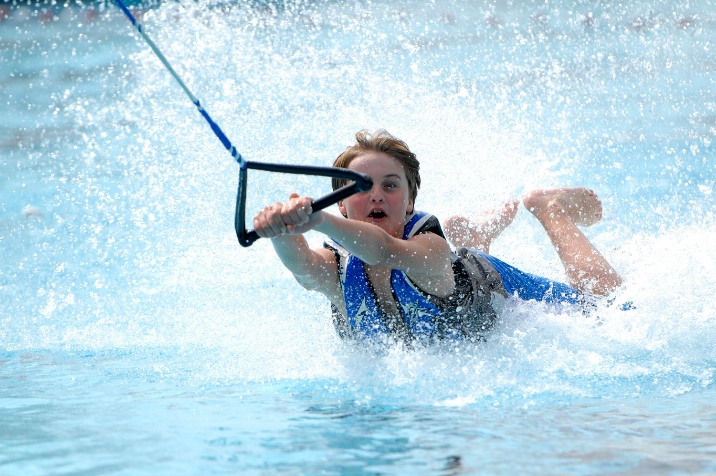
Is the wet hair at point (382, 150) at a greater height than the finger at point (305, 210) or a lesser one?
greater

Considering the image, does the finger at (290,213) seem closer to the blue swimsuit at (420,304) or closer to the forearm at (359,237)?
the forearm at (359,237)

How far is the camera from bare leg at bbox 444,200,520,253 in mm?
3799

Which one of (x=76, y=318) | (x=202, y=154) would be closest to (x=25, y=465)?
(x=76, y=318)

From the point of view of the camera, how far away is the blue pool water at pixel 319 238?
212 centimetres

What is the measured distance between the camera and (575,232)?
3.82m

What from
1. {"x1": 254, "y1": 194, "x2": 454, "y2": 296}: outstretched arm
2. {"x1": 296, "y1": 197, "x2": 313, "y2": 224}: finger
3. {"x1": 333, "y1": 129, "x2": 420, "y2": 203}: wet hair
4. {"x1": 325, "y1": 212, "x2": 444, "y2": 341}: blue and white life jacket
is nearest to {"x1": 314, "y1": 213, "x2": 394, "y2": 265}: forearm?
{"x1": 254, "y1": 194, "x2": 454, "y2": 296}: outstretched arm

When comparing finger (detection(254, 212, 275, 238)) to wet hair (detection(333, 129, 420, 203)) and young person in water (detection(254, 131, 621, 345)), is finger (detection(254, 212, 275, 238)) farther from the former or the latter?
wet hair (detection(333, 129, 420, 203))

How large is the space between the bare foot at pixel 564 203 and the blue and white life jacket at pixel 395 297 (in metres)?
1.18

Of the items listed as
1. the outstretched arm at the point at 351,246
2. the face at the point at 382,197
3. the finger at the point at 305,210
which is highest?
the face at the point at 382,197

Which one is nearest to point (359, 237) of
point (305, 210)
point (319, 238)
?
point (305, 210)

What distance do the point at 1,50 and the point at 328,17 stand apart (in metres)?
4.39

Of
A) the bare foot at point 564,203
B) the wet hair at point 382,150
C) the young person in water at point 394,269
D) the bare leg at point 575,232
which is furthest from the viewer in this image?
the bare foot at point 564,203

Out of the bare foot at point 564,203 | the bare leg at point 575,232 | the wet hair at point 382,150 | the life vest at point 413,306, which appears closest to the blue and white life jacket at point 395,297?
the life vest at point 413,306

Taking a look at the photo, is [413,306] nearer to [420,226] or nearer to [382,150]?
[420,226]
